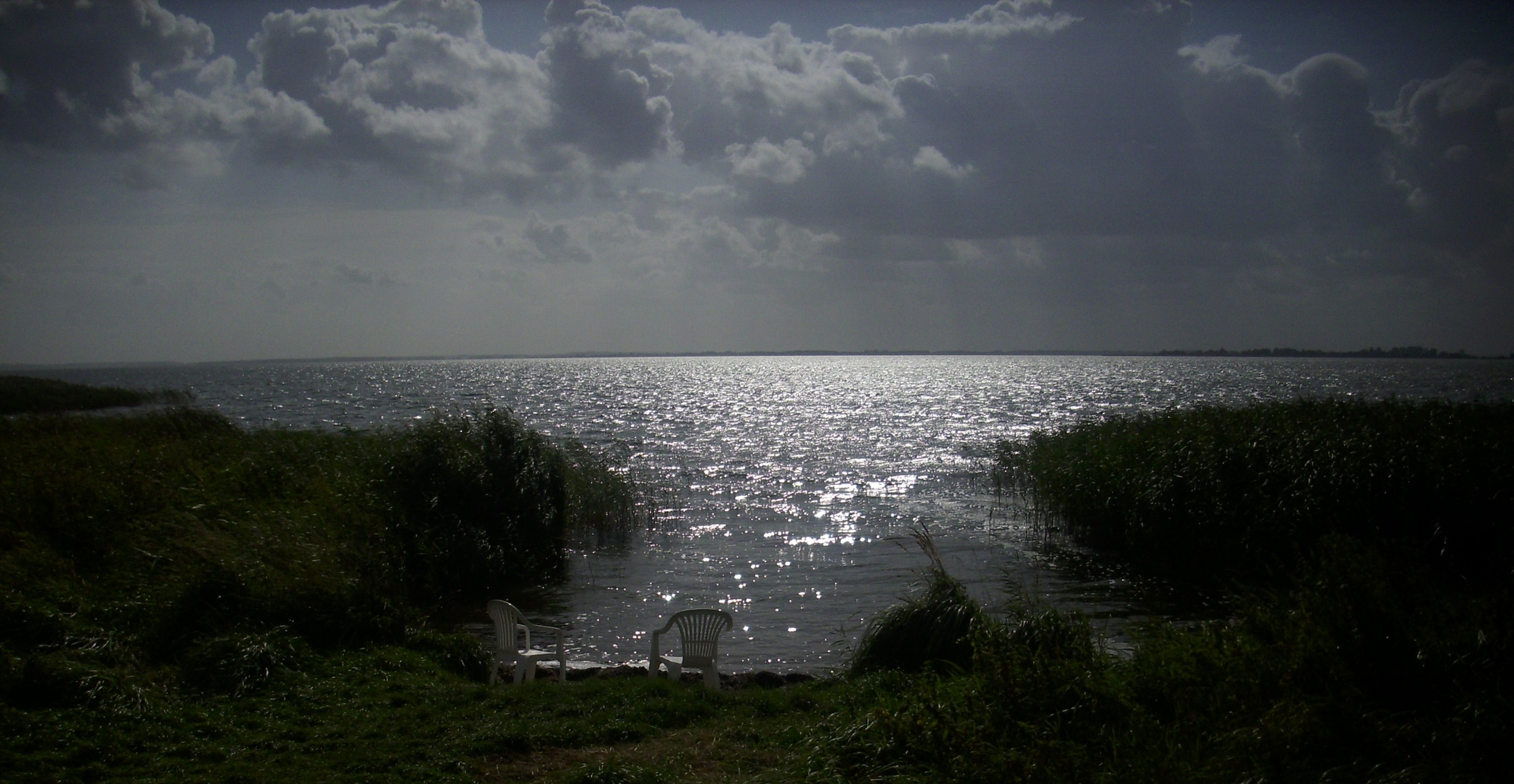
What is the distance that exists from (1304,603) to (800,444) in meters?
43.3

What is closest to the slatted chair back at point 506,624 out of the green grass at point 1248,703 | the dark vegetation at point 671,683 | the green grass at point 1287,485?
the dark vegetation at point 671,683

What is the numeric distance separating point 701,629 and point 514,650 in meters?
2.23

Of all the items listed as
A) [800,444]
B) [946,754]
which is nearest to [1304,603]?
[946,754]

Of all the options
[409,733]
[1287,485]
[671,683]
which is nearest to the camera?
[409,733]

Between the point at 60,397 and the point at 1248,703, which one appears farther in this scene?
the point at 60,397

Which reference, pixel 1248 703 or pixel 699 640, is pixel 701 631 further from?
pixel 1248 703

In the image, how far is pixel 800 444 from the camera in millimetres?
50000

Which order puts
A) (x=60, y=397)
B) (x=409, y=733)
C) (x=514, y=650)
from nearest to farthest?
(x=409, y=733) → (x=514, y=650) → (x=60, y=397)

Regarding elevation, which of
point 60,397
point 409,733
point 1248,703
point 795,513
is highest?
point 1248,703

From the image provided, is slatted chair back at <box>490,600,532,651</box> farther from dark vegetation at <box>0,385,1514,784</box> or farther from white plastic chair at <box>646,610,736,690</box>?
white plastic chair at <box>646,610,736,690</box>

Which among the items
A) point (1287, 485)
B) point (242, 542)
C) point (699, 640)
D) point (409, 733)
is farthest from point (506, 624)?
point (1287, 485)

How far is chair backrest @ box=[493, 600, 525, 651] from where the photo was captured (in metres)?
10.2

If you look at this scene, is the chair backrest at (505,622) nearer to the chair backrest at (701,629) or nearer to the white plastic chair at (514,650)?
the white plastic chair at (514,650)

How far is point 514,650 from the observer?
33.4 ft
